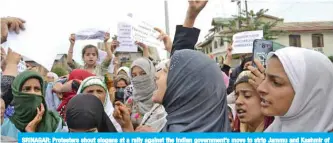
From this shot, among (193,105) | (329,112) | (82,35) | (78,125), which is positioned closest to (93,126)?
(78,125)

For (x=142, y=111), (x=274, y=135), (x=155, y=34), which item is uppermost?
(x=155, y=34)

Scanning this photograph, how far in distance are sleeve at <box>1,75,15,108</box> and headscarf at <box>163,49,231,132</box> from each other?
125cm

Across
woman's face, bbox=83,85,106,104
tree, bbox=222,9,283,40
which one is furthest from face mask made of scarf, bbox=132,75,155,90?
tree, bbox=222,9,283,40

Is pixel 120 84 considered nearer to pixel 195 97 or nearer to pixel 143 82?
pixel 143 82

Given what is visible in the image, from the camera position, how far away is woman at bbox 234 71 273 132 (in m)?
2.15

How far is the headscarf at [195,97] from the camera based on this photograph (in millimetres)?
1694

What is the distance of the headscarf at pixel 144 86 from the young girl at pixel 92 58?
89 centimetres

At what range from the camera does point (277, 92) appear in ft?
5.22

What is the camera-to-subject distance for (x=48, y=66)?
2.83 metres

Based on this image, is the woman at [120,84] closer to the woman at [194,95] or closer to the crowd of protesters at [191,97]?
the crowd of protesters at [191,97]

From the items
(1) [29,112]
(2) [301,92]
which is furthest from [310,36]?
(2) [301,92]

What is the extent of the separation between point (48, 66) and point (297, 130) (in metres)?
1.85

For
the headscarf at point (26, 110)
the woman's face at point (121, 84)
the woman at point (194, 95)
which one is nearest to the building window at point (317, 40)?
the woman's face at point (121, 84)

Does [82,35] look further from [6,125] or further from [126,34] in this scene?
[6,125]
